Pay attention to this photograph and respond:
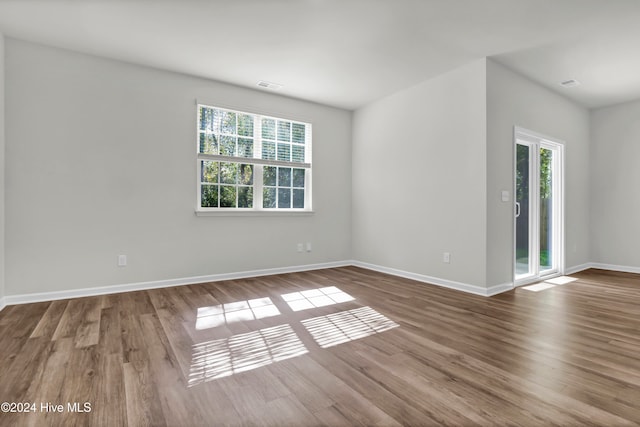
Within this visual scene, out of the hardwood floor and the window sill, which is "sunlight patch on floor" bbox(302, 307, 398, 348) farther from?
the window sill

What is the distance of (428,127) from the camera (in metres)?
4.47

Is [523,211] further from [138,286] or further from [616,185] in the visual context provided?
[138,286]

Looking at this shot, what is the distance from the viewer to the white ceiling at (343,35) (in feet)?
9.25

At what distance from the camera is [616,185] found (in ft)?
18.1

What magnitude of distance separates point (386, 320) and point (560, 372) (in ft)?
4.17

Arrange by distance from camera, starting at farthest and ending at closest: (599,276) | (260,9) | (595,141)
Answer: (595,141), (599,276), (260,9)

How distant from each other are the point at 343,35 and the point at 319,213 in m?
2.86

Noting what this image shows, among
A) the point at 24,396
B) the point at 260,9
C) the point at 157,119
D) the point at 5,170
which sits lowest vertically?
the point at 24,396

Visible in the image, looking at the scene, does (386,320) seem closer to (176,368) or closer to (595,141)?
(176,368)

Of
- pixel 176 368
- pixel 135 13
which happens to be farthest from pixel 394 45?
pixel 176 368

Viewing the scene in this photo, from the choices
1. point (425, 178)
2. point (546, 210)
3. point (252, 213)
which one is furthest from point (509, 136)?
point (252, 213)

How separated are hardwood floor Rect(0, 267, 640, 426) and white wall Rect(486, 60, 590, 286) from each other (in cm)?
65

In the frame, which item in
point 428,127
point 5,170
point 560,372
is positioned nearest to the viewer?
point 560,372

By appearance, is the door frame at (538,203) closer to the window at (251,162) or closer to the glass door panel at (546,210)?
the glass door panel at (546,210)
